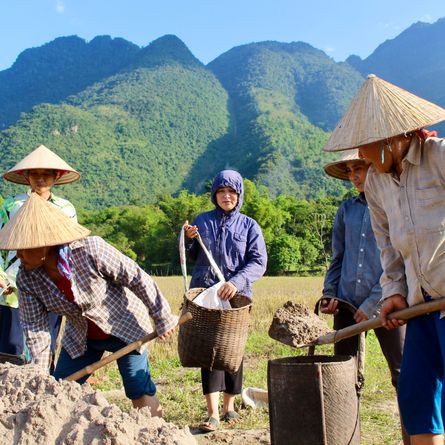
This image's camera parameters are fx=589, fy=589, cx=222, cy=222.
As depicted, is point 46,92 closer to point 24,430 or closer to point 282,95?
point 282,95

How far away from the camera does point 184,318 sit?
361 centimetres

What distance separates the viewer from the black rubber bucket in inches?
122

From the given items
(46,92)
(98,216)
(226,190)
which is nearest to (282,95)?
(46,92)

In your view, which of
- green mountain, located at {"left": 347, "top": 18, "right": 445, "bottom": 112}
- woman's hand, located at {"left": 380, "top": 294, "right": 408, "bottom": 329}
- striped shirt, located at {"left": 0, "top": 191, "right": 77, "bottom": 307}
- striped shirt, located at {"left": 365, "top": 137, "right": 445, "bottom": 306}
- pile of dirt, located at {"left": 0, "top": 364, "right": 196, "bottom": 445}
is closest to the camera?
pile of dirt, located at {"left": 0, "top": 364, "right": 196, "bottom": 445}

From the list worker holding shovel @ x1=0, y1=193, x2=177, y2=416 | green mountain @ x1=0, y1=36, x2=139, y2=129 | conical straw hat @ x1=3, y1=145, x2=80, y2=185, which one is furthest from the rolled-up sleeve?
green mountain @ x1=0, y1=36, x2=139, y2=129

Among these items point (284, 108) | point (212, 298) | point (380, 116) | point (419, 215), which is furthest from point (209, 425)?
point (284, 108)

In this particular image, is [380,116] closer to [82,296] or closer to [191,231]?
[82,296]

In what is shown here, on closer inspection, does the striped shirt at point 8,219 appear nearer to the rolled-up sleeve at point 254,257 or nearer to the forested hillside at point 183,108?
the rolled-up sleeve at point 254,257

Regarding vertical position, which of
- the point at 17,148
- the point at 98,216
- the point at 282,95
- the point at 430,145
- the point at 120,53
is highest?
the point at 120,53

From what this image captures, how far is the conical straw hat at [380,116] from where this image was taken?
2.46 metres

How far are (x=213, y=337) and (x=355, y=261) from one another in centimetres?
105

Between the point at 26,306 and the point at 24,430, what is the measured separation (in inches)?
51.1

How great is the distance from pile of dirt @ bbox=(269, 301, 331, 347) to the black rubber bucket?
312 millimetres

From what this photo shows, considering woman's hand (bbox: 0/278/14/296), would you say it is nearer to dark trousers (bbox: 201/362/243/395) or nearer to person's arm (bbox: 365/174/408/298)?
dark trousers (bbox: 201/362/243/395)
